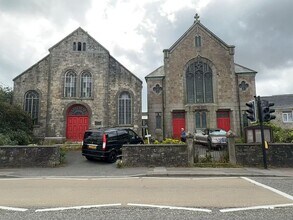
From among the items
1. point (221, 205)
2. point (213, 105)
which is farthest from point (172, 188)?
point (213, 105)

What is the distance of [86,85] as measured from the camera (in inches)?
908

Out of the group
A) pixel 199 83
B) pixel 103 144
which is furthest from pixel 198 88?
pixel 103 144

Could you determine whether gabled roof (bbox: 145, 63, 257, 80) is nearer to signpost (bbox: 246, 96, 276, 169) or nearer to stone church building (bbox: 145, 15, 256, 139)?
stone church building (bbox: 145, 15, 256, 139)

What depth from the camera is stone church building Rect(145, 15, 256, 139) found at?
969 inches

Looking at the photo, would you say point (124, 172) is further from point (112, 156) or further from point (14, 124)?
point (14, 124)

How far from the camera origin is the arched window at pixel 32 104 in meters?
22.3

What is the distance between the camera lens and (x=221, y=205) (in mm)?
5586

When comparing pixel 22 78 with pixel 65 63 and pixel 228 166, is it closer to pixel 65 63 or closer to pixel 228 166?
pixel 65 63

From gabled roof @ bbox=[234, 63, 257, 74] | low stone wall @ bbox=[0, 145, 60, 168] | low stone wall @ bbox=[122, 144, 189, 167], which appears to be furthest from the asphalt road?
gabled roof @ bbox=[234, 63, 257, 74]

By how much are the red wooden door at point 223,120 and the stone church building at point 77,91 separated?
827cm

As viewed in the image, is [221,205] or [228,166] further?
[228,166]

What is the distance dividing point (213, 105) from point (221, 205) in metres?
19.8

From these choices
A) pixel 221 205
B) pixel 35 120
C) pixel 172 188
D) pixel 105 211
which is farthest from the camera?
pixel 35 120

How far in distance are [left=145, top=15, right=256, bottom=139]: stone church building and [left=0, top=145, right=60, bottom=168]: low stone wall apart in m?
13.3
